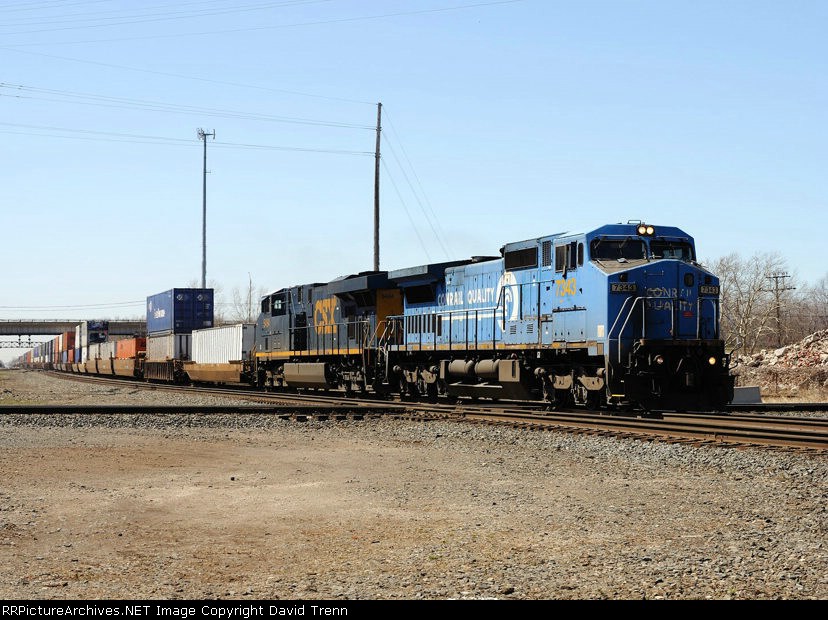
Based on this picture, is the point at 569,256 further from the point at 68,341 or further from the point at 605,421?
the point at 68,341

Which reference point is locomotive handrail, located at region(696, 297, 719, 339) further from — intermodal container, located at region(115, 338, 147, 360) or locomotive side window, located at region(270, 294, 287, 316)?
Result: intermodal container, located at region(115, 338, 147, 360)

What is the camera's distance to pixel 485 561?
22.3 ft

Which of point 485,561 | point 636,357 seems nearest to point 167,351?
point 636,357

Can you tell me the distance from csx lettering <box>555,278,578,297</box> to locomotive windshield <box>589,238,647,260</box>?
80 cm

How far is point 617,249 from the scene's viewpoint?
1864 centimetres

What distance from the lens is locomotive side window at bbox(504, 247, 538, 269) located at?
807 inches

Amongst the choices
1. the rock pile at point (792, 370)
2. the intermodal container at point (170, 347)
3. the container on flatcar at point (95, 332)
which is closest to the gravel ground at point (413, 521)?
the rock pile at point (792, 370)

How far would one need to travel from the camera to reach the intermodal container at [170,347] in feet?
155

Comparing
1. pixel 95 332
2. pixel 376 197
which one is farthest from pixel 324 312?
pixel 95 332

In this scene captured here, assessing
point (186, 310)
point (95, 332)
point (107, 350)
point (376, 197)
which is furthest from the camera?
point (95, 332)

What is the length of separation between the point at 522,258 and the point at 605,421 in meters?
5.25

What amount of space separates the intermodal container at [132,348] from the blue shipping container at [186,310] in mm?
5123
